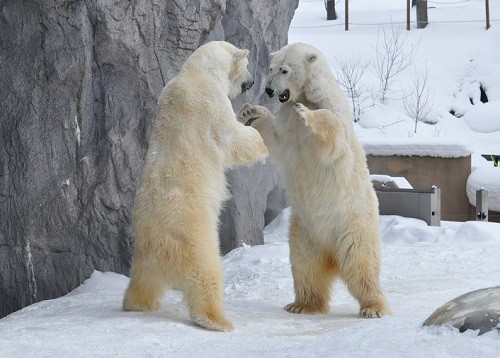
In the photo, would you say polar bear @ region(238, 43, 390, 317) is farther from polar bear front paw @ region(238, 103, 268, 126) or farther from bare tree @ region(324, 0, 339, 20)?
bare tree @ region(324, 0, 339, 20)

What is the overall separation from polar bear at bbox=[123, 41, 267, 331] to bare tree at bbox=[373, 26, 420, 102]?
20.1 meters

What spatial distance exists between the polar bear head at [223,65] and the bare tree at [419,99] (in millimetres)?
17862

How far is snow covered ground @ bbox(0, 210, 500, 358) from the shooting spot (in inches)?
160

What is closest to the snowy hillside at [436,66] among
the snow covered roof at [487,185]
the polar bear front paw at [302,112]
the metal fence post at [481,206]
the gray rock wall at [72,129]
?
the snow covered roof at [487,185]

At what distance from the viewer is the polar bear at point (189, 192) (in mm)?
5281

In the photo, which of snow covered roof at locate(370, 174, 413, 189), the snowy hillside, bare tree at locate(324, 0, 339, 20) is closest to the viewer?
snow covered roof at locate(370, 174, 413, 189)

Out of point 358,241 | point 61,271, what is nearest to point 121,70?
point 61,271

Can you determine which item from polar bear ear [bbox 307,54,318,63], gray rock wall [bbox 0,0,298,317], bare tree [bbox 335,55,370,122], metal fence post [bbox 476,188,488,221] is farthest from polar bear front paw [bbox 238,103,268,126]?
bare tree [bbox 335,55,370,122]

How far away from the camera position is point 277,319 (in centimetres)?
590

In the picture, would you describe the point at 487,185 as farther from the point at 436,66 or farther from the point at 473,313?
the point at 436,66

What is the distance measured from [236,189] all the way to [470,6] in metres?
24.2

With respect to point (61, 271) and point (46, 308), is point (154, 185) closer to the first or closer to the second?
point (46, 308)

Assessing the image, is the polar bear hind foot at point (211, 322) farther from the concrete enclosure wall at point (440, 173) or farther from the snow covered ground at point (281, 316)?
the concrete enclosure wall at point (440, 173)

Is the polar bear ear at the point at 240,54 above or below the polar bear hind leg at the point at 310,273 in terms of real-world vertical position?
above
